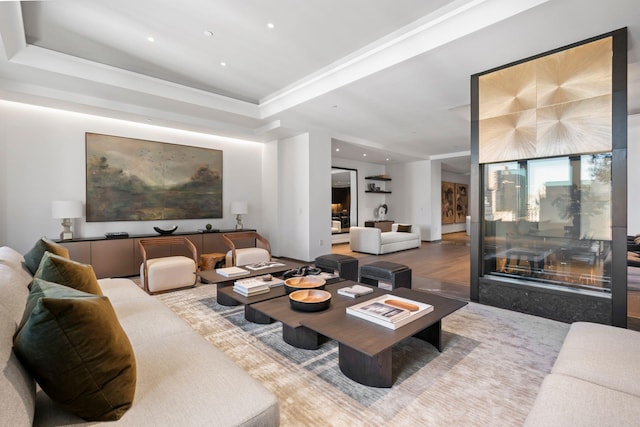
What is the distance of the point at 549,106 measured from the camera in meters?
3.07

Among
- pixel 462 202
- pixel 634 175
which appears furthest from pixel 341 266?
pixel 462 202

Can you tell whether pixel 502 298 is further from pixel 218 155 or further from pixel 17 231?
pixel 17 231

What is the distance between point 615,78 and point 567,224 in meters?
1.41

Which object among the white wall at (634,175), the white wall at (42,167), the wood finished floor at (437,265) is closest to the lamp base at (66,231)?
the white wall at (42,167)

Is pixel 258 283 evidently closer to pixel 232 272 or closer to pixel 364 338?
pixel 232 272

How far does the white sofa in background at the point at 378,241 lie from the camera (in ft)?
23.4

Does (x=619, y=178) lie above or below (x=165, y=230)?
above

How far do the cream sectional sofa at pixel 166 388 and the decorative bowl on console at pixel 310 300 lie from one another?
0.76 m

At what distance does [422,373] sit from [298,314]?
3.12 ft

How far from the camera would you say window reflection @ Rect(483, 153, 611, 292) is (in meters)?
2.89

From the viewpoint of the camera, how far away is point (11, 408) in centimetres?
83

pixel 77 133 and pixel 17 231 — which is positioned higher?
pixel 77 133

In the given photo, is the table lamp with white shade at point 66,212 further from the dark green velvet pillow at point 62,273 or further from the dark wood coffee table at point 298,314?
the dark wood coffee table at point 298,314

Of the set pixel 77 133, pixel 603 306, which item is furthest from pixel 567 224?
pixel 77 133
